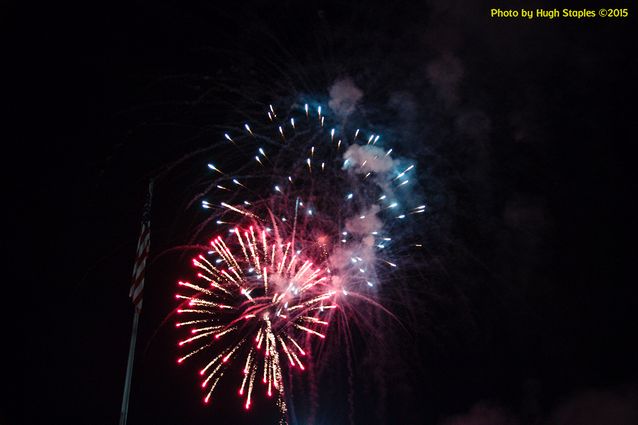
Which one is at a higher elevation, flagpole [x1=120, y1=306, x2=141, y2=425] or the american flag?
the american flag

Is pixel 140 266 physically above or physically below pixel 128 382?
above

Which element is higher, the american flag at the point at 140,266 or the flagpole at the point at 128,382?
the american flag at the point at 140,266

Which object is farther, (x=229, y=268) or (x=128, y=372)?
(x=229, y=268)

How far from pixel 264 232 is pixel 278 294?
1.65 metres

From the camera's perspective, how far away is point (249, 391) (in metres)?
12.5

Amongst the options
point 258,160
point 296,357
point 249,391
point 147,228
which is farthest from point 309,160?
point 249,391

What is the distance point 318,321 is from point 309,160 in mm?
4188

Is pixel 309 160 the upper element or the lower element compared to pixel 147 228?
upper

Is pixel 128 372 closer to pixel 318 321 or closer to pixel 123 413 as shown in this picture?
pixel 123 413

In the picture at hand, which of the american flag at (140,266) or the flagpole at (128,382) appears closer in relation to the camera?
the flagpole at (128,382)

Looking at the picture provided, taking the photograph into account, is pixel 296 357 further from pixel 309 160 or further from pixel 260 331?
pixel 309 160

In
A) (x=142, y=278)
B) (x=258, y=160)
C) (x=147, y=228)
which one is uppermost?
(x=258, y=160)

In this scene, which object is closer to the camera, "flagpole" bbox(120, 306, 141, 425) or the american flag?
"flagpole" bbox(120, 306, 141, 425)

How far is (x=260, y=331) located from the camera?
13180 mm
